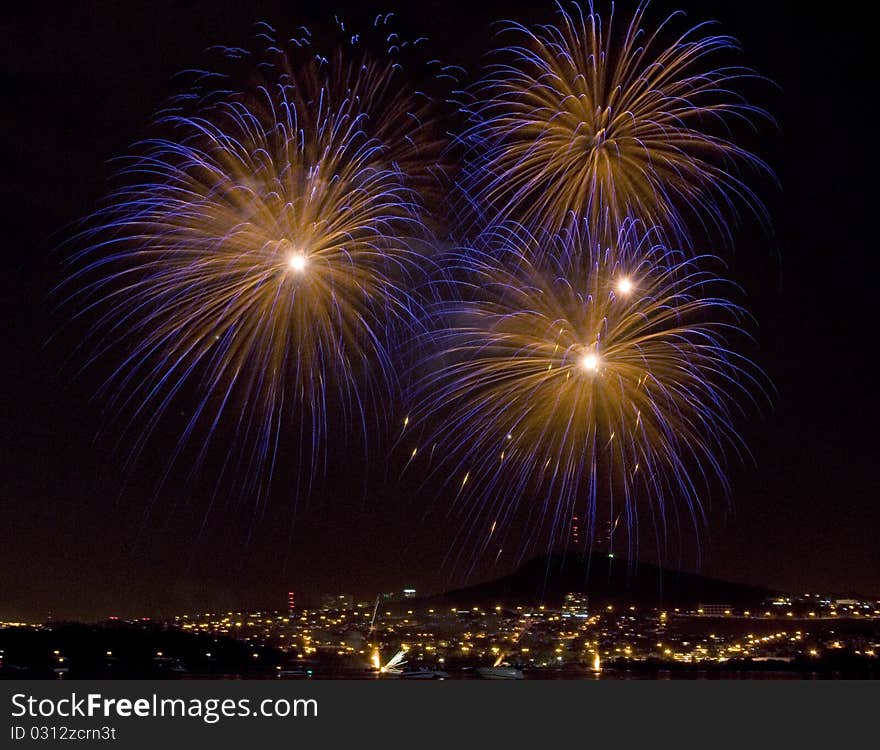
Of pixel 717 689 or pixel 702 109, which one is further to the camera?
pixel 702 109

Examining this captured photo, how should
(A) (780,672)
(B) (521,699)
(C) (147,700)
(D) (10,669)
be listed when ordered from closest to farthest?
(C) (147,700) < (B) (521,699) < (D) (10,669) < (A) (780,672)

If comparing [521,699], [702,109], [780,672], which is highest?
[702,109]

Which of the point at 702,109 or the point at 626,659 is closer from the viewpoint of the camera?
the point at 702,109

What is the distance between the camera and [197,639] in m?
91.0

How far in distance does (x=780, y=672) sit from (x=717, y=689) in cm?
7590

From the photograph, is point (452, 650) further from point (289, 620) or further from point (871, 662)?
point (871, 662)

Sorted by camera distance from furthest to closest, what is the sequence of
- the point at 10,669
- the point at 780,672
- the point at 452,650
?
the point at 452,650
the point at 780,672
the point at 10,669

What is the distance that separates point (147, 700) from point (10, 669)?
63587mm

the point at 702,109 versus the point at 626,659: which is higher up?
the point at 702,109

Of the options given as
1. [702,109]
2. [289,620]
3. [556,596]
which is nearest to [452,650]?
[556,596]

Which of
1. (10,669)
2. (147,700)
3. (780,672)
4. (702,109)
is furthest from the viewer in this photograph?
(780,672)

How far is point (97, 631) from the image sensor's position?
90.6 m

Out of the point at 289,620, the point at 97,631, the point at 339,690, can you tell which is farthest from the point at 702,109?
the point at 289,620

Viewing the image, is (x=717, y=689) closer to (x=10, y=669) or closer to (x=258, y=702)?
(x=258, y=702)
